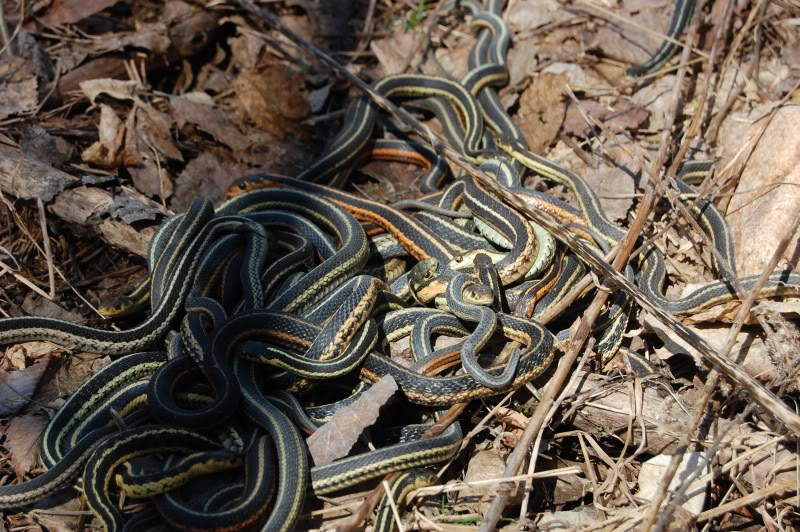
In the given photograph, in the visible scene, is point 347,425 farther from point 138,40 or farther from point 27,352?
point 138,40

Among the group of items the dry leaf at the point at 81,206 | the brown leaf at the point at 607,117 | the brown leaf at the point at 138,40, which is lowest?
the dry leaf at the point at 81,206

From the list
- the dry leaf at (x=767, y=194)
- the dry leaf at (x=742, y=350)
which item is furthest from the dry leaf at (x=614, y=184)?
the dry leaf at (x=742, y=350)

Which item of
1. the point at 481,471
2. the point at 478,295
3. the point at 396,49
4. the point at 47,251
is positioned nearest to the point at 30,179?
the point at 47,251

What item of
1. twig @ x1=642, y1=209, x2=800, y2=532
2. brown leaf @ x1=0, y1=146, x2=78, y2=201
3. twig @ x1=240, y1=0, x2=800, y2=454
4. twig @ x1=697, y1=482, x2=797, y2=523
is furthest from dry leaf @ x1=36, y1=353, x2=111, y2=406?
twig @ x1=697, y1=482, x2=797, y2=523

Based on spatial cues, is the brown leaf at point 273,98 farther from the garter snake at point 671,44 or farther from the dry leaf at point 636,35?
the garter snake at point 671,44

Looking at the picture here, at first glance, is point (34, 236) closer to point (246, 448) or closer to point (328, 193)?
point (328, 193)

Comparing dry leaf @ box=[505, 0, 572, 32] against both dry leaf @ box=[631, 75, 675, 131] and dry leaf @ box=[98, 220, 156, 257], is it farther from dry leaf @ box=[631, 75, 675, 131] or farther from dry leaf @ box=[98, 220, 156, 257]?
Result: dry leaf @ box=[98, 220, 156, 257]
